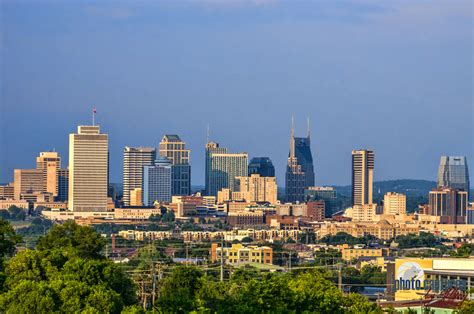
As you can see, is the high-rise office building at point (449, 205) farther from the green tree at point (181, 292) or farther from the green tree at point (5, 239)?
the green tree at point (181, 292)

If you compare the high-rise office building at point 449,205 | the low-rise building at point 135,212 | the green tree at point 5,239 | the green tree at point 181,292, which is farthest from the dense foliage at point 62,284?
the high-rise office building at point 449,205

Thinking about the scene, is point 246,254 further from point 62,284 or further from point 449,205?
point 449,205

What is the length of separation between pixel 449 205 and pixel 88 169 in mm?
42750

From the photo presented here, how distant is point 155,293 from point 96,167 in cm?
13967

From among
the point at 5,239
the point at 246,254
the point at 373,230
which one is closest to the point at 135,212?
the point at 373,230

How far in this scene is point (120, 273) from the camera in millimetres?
38906

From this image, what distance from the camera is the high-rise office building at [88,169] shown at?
7239 inches

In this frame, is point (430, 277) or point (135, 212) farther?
point (135, 212)

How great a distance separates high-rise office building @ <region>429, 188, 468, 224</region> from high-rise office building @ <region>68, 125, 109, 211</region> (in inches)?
1521

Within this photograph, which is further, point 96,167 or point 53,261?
point 96,167

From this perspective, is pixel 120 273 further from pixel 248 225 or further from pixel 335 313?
pixel 248 225

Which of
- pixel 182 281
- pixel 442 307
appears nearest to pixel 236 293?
pixel 182 281

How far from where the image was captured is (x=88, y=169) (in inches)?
7343

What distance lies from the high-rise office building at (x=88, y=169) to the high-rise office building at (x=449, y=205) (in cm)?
3863
